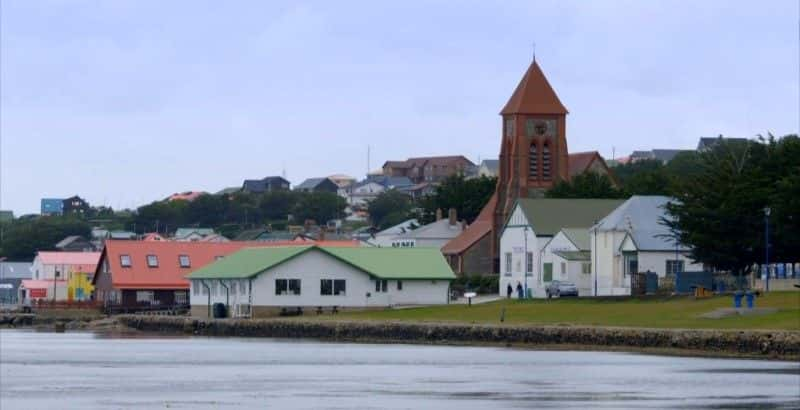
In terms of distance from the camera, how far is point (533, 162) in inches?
5655

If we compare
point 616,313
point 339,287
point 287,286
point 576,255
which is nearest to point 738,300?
point 616,313

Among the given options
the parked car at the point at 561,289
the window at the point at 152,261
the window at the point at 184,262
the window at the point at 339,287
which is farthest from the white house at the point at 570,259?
the window at the point at 152,261

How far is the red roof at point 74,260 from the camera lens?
5994 inches

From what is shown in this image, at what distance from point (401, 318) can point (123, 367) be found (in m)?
28.6

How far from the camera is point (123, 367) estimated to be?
62.7 metres

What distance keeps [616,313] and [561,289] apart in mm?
19200

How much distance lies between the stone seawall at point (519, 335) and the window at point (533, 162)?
4568 cm

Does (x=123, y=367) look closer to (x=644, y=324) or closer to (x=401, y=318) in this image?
(x=644, y=324)

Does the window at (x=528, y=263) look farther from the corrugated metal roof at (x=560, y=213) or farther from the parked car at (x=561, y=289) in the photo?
the parked car at (x=561, y=289)

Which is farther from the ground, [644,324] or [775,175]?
[775,175]

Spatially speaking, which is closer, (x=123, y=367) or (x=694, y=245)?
(x=123, y=367)

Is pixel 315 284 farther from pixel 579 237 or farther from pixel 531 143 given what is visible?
pixel 531 143

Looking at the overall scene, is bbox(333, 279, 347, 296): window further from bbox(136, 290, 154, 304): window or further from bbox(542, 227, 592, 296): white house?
bbox(136, 290, 154, 304): window

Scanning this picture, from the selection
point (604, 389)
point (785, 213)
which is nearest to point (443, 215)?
point (785, 213)
